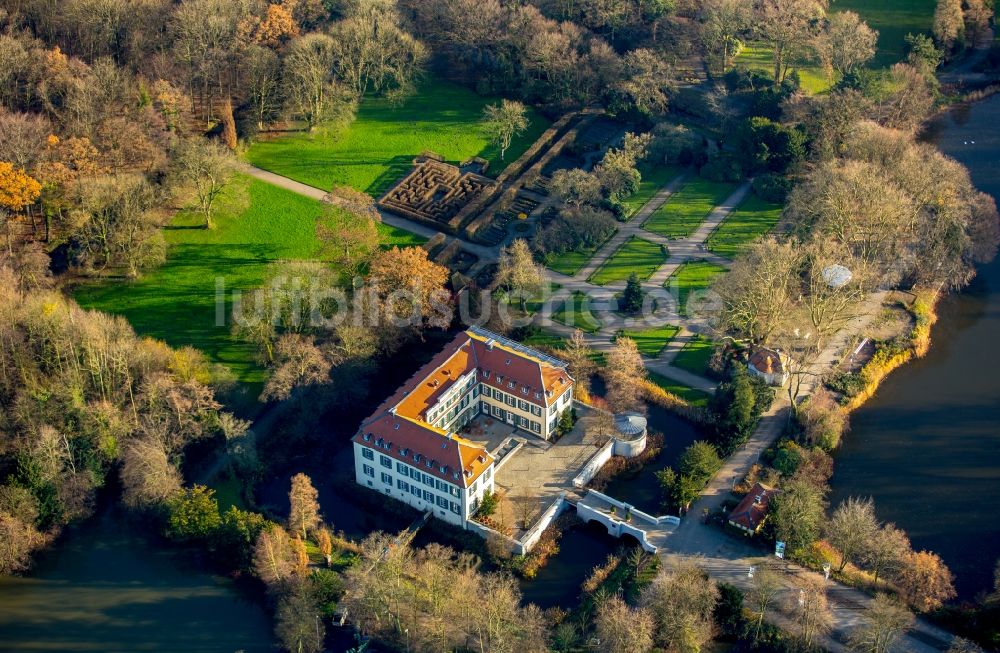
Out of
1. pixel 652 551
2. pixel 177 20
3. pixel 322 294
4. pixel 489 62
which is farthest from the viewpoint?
pixel 489 62

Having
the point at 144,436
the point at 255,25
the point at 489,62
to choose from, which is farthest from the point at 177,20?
the point at 144,436

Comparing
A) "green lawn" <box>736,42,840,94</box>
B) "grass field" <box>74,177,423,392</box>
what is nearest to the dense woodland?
"green lawn" <box>736,42,840,94</box>

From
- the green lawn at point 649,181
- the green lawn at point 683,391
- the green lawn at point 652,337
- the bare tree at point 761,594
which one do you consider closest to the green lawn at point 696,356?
the green lawn at point 652,337

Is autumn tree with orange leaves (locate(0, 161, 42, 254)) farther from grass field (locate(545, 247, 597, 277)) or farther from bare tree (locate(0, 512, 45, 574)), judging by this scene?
grass field (locate(545, 247, 597, 277))

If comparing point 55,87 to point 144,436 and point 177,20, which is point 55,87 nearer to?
point 177,20

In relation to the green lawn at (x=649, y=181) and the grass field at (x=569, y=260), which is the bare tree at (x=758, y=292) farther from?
the green lawn at (x=649, y=181)

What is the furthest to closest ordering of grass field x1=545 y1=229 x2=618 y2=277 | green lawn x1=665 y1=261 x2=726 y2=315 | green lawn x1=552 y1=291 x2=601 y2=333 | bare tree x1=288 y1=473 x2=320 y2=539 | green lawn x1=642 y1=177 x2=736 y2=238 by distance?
green lawn x1=642 y1=177 x2=736 y2=238, grass field x1=545 y1=229 x2=618 y2=277, green lawn x1=665 y1=261 x2=726 y2=315, green lawn x1=552 y1=291 x2=601 y2=333, bare tree x1=288 y1=473 x2=320 y2=539
